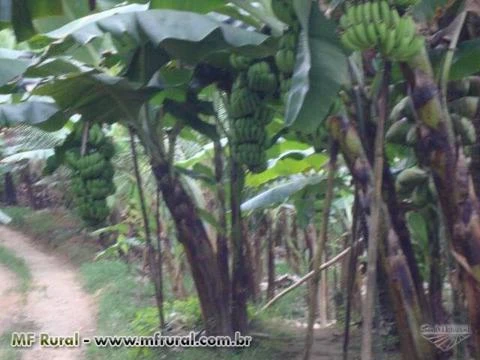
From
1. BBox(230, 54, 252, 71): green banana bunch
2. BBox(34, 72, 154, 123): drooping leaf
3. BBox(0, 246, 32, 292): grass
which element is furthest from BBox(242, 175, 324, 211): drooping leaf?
BBox(0, 246, 32, 292): grass

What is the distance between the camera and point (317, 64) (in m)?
2.85

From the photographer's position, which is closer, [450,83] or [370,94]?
[370,94]

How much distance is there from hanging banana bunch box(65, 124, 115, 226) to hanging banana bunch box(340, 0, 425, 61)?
1803mm

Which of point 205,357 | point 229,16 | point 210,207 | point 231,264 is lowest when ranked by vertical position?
point 205,357

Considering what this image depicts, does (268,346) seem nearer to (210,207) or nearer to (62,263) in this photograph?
(210,207)

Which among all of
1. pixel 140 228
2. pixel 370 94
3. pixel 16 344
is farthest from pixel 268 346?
pixel 140 228

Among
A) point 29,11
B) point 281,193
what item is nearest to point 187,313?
point 281,193

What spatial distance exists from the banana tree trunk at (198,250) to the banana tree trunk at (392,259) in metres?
1.71

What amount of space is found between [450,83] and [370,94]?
0.47 m

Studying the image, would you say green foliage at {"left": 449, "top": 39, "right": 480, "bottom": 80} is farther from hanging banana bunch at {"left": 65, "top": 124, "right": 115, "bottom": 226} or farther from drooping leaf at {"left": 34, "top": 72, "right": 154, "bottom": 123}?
hanging banana bunch at {"left": 65, "top": 124, "right": 115, "bottom": 226}

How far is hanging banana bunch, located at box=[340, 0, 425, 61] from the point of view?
2.63 m

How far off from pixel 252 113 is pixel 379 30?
1071mm

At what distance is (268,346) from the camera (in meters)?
5.41

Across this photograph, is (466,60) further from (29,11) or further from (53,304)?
(53,304)
